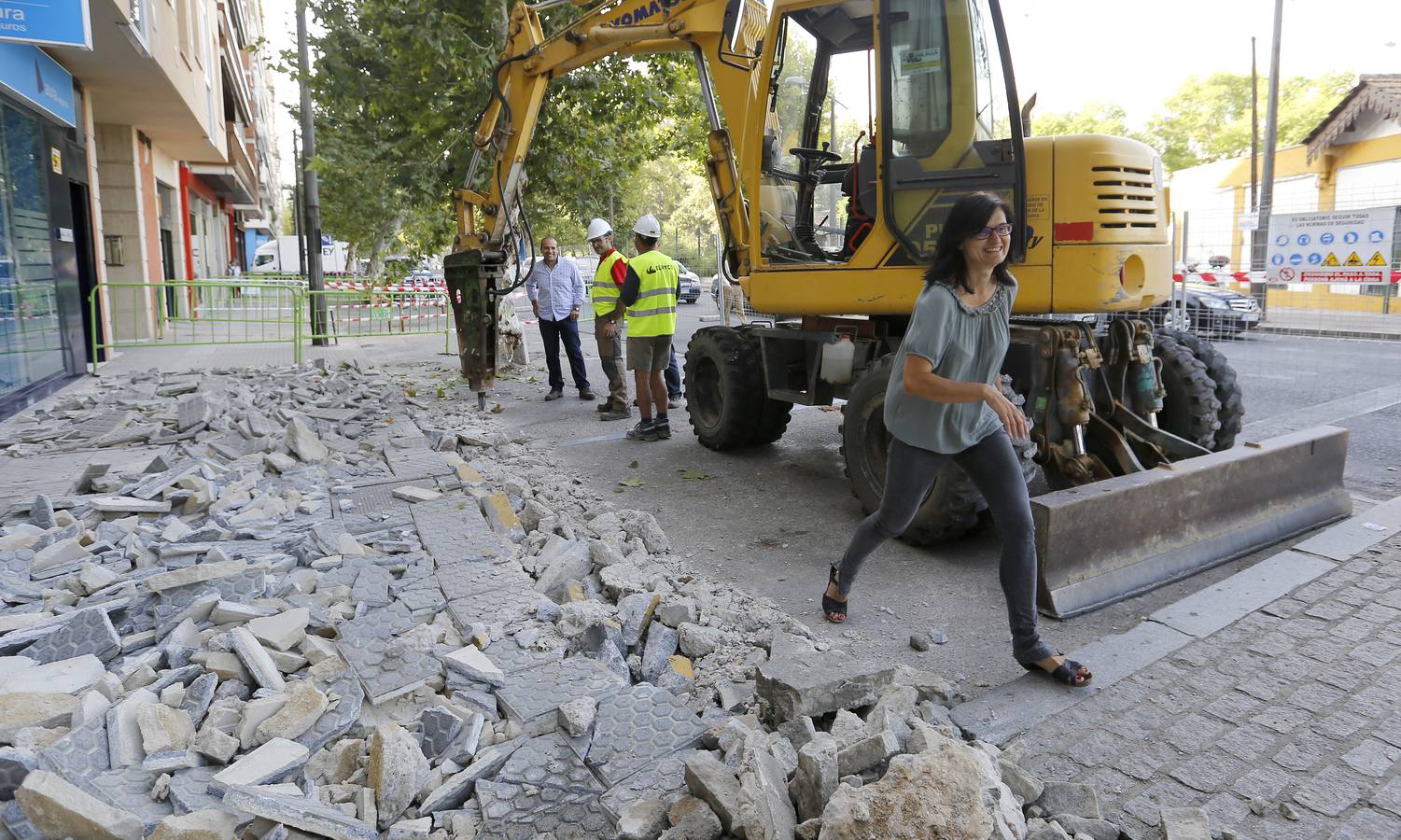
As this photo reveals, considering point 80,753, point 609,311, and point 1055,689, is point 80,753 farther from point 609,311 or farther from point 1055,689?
point 609,311

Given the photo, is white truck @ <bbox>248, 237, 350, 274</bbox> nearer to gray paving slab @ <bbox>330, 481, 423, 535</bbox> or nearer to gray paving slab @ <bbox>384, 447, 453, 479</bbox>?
gray paving slab @ <bbox>384, 447, 453, 479</bbox>

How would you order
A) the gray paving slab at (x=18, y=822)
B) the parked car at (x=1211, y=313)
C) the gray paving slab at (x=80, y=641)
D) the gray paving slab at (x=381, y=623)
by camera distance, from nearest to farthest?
the gray paving slab at (x=18, y=822), the gray paving slab at (x=80, y=641), the gray paving slab at (x=381, y=623), the parked car at (x=1211, y=313)

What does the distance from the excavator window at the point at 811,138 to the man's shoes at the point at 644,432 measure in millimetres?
2345

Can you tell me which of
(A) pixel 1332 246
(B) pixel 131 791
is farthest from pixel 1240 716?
(A) pixel 1332 246

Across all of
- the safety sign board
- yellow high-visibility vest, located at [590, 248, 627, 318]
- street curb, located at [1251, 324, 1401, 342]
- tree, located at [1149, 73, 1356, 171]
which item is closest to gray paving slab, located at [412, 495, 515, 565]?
yellow high-visibility vest, located at [590, 248, 627, 318]

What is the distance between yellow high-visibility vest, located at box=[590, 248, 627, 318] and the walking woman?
5.97 metres

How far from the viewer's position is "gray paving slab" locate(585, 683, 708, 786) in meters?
2.99

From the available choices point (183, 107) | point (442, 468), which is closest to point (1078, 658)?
point (442, 468)

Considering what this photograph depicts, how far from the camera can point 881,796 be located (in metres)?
2.34

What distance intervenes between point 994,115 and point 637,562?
3.26 meters

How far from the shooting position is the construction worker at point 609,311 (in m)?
9.27

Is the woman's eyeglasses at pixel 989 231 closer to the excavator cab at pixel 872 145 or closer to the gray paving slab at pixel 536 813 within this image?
the excavator cab at pixel 872 145

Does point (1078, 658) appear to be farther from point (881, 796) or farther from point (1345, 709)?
point (881, 796)

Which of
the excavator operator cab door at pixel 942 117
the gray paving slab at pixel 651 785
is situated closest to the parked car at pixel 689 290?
the excavator operator cab door at pixel 942 117
